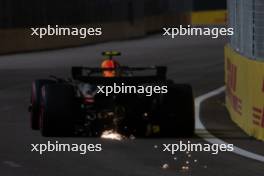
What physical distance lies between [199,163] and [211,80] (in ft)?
51.2

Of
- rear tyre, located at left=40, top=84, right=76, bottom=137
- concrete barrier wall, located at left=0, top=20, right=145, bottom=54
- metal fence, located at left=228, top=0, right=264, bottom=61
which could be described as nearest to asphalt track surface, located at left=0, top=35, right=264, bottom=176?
rear tyre, located at left=40, top=84, right=76, bottom=137

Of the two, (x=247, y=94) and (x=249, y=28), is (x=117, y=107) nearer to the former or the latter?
(x=247, y=94)

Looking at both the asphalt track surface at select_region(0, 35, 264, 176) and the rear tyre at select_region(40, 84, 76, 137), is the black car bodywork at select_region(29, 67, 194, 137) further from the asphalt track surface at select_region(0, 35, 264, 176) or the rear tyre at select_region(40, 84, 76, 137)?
the asphalt track surface at select_region(0, 35, 264, 176)

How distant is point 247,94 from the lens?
16750mm

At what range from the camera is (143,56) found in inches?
1633

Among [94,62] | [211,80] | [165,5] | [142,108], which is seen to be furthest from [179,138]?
[165,5]

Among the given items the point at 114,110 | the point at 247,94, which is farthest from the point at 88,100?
the point at 247,94

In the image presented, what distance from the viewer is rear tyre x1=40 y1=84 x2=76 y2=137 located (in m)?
15.4

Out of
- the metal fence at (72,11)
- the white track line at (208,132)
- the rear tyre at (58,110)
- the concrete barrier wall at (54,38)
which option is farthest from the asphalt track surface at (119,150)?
the metal fence at (72,11)

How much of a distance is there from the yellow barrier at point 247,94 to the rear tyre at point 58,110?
276 centimetres

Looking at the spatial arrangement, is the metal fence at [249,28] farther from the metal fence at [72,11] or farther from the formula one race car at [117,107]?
the metal fence at [72,11]

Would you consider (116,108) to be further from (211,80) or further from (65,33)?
(65,33)

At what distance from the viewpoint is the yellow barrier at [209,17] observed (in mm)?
72375

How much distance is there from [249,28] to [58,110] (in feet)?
11.7
